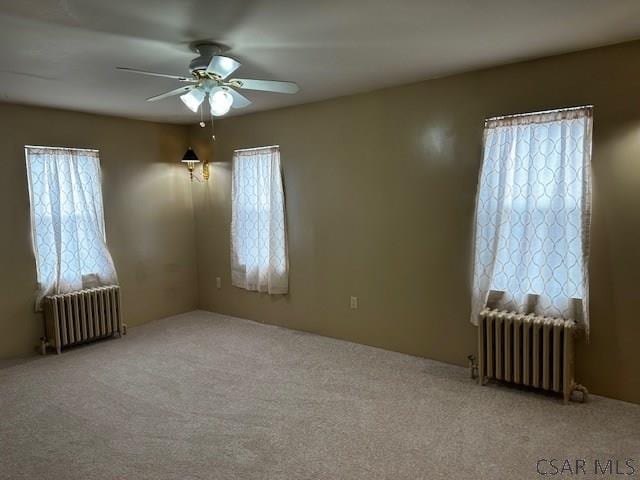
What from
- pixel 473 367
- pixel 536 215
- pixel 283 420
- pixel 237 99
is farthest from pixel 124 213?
pixel 536 215

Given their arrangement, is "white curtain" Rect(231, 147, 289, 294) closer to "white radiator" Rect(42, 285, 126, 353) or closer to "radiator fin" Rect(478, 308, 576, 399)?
"white radiator" Rect(42, 285, 126, 353)

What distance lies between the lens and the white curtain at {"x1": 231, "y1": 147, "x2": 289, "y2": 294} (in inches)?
193

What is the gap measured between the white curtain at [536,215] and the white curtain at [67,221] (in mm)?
3860

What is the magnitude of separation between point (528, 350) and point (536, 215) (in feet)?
3.21

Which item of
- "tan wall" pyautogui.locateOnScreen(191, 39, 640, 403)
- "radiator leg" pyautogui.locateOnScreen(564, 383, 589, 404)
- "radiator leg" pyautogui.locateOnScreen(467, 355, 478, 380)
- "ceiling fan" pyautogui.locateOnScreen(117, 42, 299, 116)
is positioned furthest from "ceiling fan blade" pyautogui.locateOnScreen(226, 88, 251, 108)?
"radiator leg" pyautogui.locateOnScreen(564, 383, 589, 404)

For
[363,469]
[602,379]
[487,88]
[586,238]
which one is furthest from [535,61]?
[363,469]

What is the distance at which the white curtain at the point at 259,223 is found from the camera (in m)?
4.91

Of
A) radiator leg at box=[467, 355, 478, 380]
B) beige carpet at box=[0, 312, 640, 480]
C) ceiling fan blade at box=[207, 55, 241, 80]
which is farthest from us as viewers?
radiator leg at box=[467, 355, 478, 380]

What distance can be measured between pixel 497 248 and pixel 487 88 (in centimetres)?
125

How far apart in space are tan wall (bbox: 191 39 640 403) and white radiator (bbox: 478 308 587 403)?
0.26 meters

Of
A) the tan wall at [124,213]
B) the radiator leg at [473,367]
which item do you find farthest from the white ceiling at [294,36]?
the radiator leg at [473,367]

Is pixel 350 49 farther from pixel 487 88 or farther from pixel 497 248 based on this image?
pixel 497 248

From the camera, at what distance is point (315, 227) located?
4703 mm

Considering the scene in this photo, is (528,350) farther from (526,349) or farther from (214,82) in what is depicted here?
(214,82)
